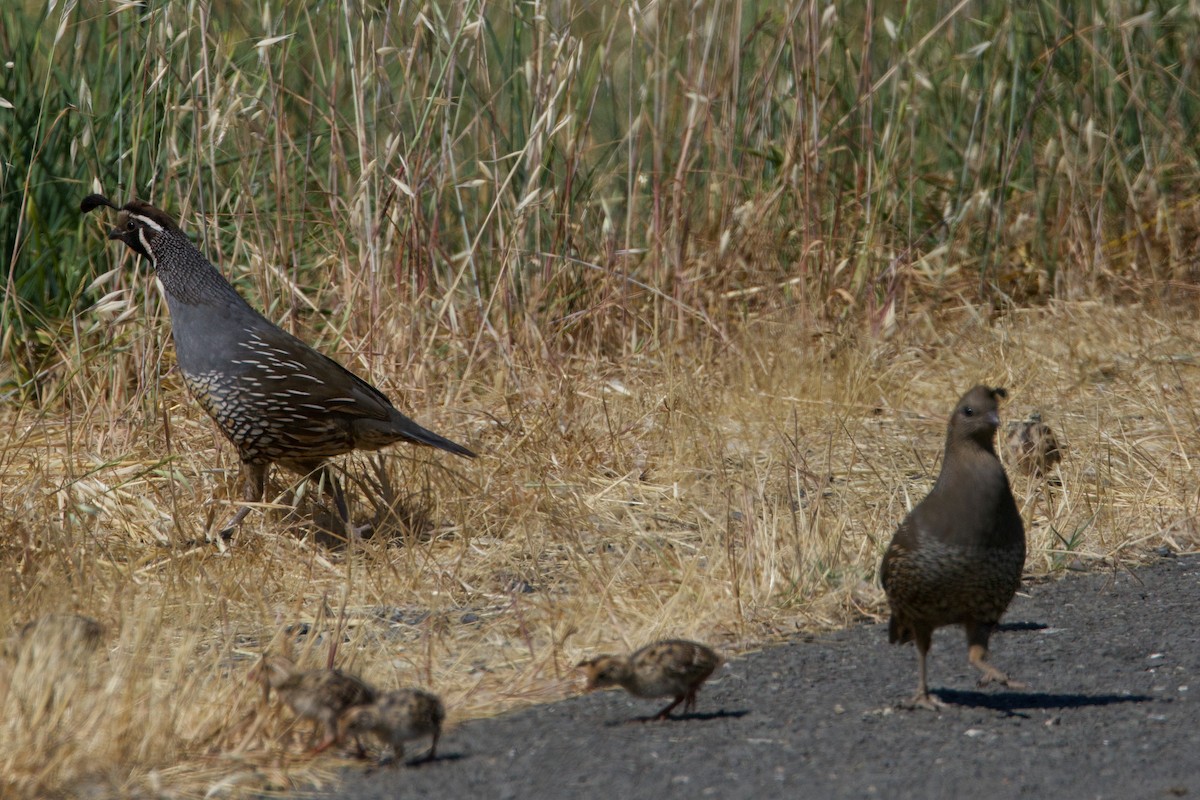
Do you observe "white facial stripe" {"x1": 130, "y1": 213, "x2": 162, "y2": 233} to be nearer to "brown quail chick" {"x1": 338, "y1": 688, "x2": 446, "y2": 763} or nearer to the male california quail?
the male california quail

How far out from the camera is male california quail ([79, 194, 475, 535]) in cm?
544

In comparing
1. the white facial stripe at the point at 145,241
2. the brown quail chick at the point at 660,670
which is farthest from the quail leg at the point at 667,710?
the white facial stripe at the point at 145,241

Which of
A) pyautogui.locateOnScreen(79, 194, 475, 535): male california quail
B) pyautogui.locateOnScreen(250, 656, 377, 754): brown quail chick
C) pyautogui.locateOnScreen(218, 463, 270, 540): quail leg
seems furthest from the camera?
pyautogui.locateOnScreen(218, 463, 270, 540): quail leg

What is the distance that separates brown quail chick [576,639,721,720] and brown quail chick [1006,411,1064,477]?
89.5 inches

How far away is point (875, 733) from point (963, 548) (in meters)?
0.47

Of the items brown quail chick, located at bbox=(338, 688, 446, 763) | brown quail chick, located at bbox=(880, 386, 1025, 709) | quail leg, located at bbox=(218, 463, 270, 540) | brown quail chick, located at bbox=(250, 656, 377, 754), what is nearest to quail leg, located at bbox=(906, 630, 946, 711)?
brown quail chick, located at bbox=(880, 386, 1025, 709)

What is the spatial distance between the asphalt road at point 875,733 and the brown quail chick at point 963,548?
0.22 meters

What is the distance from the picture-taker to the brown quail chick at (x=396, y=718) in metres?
3.33

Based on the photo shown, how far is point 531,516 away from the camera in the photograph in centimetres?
539

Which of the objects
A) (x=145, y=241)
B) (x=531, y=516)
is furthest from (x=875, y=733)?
(x=145, y=241)

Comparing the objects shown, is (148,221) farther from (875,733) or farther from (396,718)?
(875,733)

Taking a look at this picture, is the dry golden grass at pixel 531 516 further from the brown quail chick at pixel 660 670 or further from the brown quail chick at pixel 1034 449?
the brown quail chick at pixel 660 670

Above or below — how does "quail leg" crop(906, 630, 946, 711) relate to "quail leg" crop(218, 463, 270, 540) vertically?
above

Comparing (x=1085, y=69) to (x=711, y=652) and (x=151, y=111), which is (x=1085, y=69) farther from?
(x=711, y=652)
